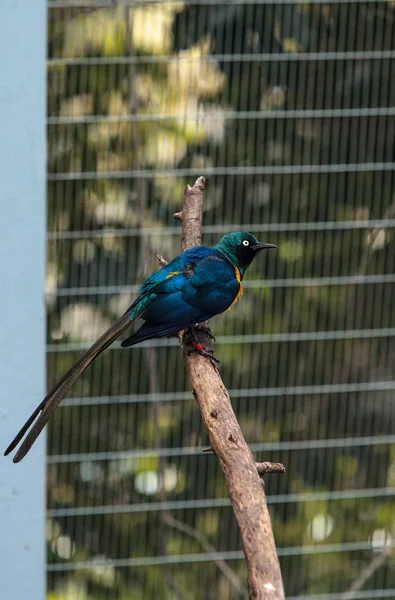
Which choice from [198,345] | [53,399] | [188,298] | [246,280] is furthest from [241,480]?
[246,280]

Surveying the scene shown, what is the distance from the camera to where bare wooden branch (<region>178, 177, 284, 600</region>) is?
1.81 m

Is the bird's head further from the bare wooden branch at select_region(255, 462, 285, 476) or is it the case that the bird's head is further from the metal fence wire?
the bare wooden branch at select_region(255, 462, 285, 476)

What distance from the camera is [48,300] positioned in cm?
381

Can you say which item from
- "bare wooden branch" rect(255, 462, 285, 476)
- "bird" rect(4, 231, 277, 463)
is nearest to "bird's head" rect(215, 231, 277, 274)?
"bird" rect(4, 231, 277, 463)

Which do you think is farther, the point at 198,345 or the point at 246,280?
the point at 246,280

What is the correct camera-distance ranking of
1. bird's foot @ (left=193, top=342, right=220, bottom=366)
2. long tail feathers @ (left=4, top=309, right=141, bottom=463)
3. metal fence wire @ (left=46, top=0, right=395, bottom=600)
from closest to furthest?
1. long tail feathers @ (left=4, top=309, right=141, bottom=463)
2. bird's foot @ (left=193, top=342, right=220, bottom=366)
3. metal fence wire @ (left=46, top=0, right=395, bottom=600)

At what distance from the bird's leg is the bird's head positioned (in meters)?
0.36

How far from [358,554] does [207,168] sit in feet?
5.24

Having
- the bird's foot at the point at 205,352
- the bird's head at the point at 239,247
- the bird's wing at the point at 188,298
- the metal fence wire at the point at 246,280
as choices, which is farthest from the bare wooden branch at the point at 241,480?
the metal fence wire at the point at 246,280

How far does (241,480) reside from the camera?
2074 mm

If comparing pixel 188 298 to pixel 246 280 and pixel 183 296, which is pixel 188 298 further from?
pixel 246 280

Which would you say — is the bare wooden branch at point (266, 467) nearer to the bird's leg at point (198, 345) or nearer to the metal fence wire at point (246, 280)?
the bird's leg at point (198, 345)

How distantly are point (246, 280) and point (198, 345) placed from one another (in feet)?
3.95

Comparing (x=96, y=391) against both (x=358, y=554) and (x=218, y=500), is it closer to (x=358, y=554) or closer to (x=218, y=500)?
(x=218, y=500)
